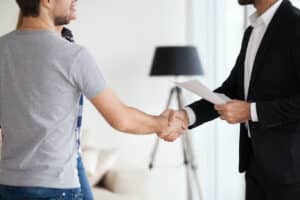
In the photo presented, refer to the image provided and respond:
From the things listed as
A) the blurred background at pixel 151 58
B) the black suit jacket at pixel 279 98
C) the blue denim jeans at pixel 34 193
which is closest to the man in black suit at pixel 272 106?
the black suit jacket at pixel 279 98

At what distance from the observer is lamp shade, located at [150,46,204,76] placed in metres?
4.08

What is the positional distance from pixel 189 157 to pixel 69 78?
282 cm

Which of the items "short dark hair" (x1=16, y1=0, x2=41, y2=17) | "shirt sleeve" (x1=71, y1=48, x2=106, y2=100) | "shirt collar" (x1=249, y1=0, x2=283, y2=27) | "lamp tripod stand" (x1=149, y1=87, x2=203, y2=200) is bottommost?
"lamp tripod stand" (x1=149, y1=87, x2=203, y2=200)

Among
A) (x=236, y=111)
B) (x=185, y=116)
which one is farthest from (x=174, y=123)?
(x=236, y=111)

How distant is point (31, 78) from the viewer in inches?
69.4

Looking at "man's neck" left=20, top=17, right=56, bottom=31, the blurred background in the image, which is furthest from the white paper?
the blurred background

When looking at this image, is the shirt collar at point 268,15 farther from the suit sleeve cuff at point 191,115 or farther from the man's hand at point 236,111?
the suit sleeve cuff at point 191,115

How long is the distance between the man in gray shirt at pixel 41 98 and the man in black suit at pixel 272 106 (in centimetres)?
66


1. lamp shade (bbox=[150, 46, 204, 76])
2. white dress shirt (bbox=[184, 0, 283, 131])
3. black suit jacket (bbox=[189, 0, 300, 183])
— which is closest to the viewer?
black suit jacket (bbox=[189, 0, 300, 183])

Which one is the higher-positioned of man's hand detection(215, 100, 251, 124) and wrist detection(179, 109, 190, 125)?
man's hand detection(215, 100, 251, 124)

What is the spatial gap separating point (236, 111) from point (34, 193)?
0.95 meters

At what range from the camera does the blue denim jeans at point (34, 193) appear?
1778 millimetres

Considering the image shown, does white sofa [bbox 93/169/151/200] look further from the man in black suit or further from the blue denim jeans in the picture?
the blue denim jeans

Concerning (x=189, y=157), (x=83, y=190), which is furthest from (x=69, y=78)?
(x=189, y=157)
